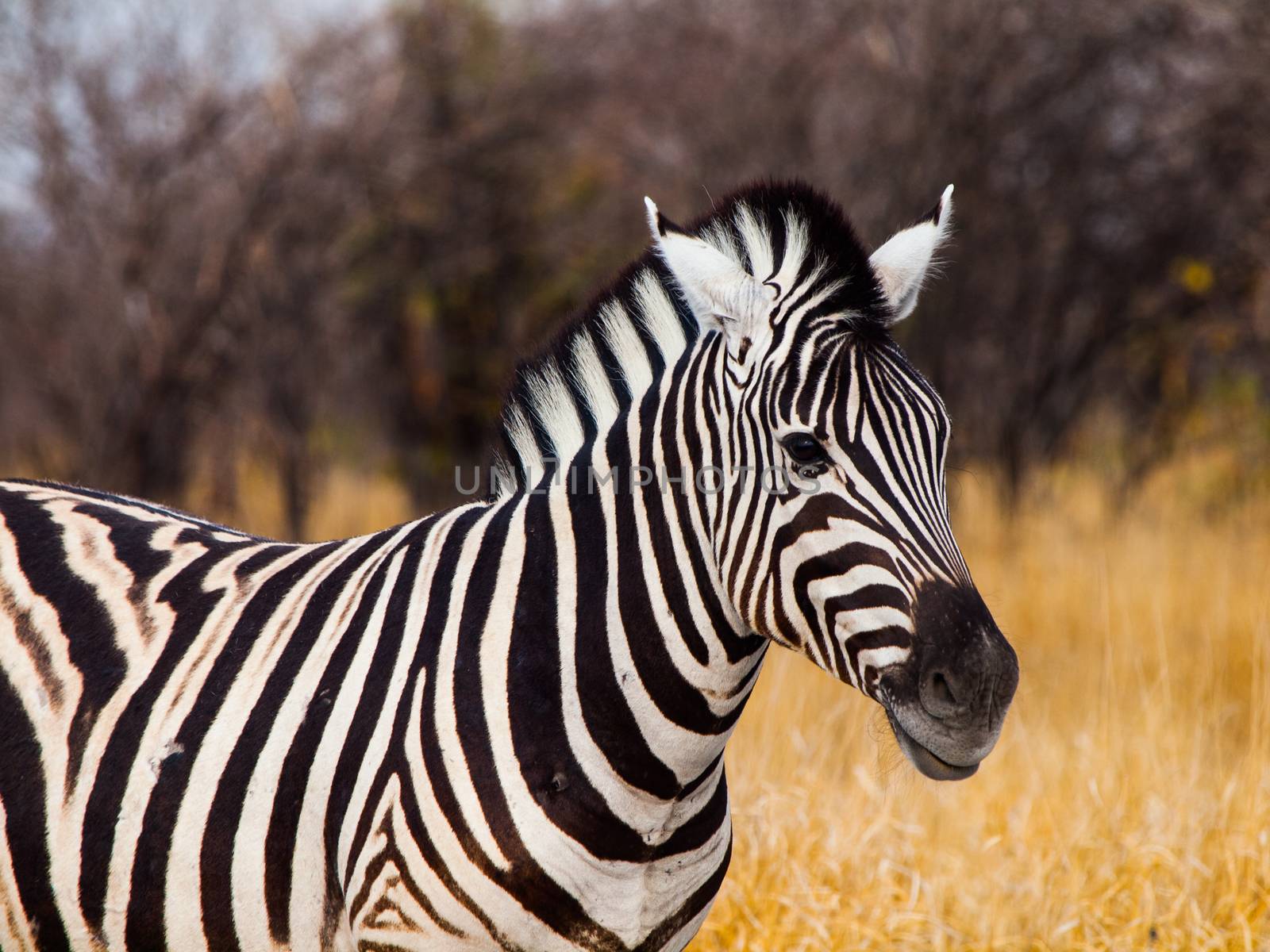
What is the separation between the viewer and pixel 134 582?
7.74ft

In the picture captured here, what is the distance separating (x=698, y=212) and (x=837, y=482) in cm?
373

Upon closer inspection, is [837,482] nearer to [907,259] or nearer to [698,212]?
[907,259]

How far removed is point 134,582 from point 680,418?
1203 mm

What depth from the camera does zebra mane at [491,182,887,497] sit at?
201 centimetres

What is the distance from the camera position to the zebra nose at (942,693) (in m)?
1.74

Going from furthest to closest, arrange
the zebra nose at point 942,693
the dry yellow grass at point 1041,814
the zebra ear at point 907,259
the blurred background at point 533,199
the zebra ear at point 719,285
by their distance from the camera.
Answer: the blurred background at point 533,199 → the dry yellow grass at point 1041,814 → the zebra ear at point 907,259 → the zebra ear at point 719,285 → the zebra nose at point 942,693

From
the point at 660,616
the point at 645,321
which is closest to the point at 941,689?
the point at 660,616

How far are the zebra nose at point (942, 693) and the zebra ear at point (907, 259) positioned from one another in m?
0.68

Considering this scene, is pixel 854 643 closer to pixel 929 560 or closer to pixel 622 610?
pixel 929 560

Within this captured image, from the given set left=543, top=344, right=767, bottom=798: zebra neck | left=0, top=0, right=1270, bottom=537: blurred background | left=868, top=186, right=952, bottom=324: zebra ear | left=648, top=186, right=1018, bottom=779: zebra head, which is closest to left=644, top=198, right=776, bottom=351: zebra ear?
left=648, top=186, right=1018, bottom=779: zebra head

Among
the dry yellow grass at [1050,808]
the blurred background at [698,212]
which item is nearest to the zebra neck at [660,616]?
the dry yellow grass at [1050,808]

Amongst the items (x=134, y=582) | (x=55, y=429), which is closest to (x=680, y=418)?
(x=134, y=582)

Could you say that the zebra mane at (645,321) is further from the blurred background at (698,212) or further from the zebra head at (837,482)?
the blurred background at (698,212)

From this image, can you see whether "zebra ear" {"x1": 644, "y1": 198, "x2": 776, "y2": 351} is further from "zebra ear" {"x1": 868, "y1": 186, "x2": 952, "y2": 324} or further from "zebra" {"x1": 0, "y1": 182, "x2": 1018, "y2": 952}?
"zebra ear" {"x1": 868, "y1": 186, "x2": 952, "y2": 324}
